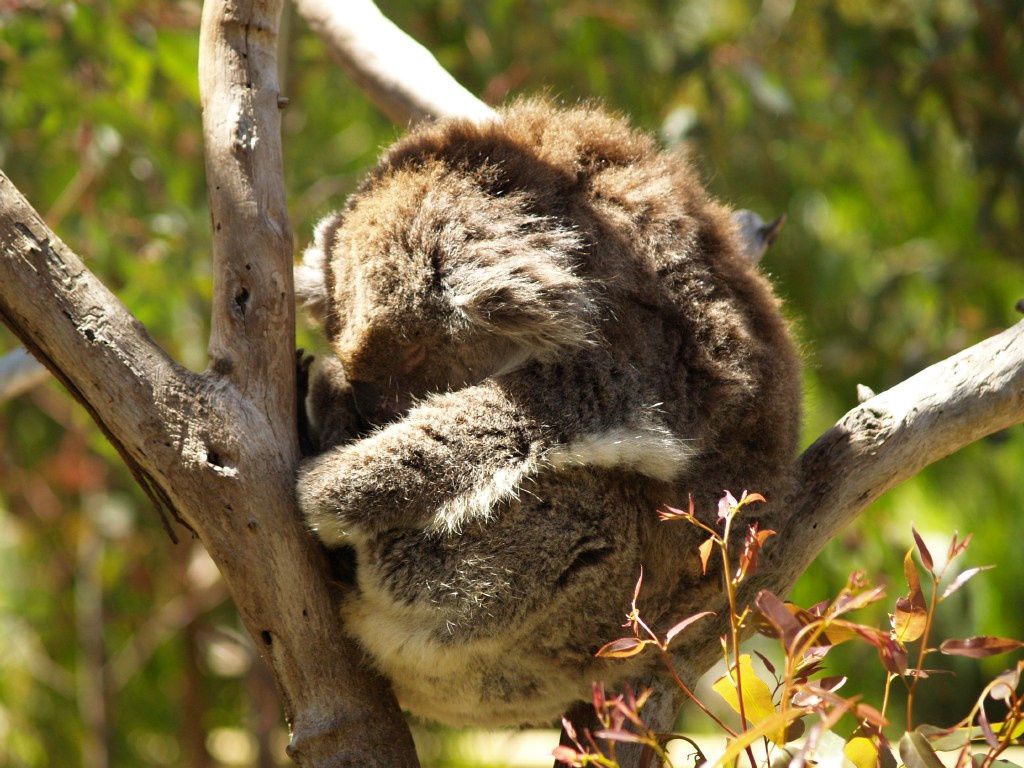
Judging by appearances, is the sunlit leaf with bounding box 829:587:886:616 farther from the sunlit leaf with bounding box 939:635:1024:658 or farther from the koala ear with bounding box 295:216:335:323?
the koala ear with bounding box 295:216:335:323

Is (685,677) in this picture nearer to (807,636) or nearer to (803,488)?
(803,488)

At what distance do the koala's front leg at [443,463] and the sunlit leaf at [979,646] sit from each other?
2.94 feet

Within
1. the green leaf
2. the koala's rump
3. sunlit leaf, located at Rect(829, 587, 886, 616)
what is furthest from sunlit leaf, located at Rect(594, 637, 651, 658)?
the koala's rump

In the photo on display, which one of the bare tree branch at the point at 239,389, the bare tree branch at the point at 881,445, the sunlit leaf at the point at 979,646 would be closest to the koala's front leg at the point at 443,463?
the bare tree branch at the point at 239,389

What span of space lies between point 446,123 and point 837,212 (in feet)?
15.0

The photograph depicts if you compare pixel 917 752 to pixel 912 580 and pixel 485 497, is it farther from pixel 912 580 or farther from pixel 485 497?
pixel 485 497

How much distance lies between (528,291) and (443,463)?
38 centimetres

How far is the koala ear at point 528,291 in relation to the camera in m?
2.07

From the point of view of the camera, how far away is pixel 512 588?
1.99 m

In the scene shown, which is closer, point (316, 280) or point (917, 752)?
point (917, 752)

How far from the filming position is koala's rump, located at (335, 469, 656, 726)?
1.99 m

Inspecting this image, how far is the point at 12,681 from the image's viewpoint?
557cm

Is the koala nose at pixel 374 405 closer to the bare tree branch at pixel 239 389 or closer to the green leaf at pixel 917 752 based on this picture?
the bare tree branch at pixel 239 389

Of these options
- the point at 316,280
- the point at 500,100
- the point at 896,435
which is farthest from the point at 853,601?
the point at 500,100
